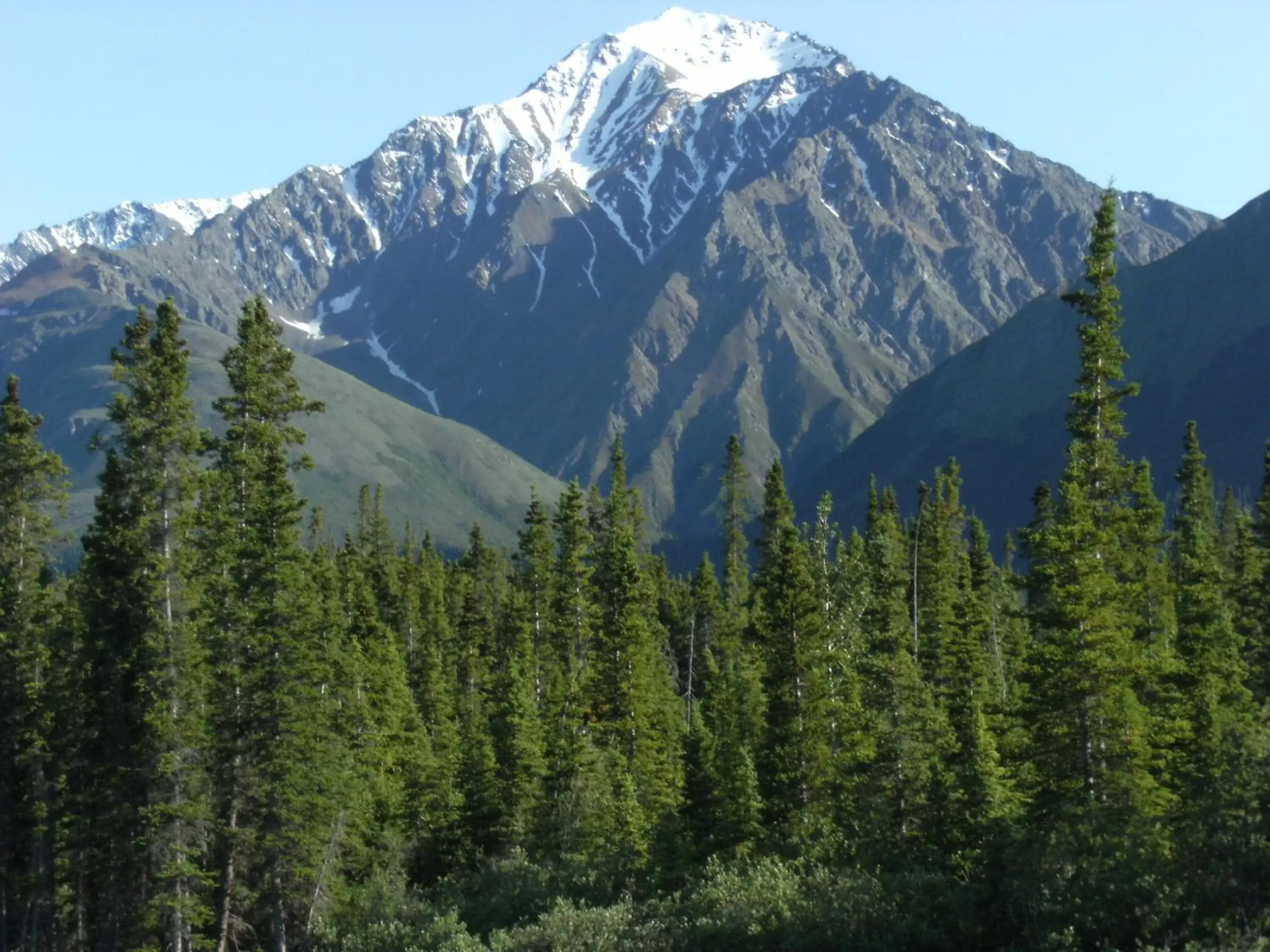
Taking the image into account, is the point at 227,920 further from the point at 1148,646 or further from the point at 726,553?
the point at 726,553

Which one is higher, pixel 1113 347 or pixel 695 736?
pixel 1113 347

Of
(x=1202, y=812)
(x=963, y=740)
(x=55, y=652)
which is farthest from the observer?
(x=55, y=652)

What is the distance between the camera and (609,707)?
185ft

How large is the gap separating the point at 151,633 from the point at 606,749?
20.4 metres

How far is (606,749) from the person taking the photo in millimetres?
53156

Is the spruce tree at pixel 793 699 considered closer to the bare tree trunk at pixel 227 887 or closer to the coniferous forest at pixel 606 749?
the coniferous forest at pixel 606 749

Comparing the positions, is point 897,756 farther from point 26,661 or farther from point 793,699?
point 26,661

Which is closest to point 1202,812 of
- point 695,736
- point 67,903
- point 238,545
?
point 695,736

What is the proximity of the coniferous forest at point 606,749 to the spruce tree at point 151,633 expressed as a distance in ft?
0.38

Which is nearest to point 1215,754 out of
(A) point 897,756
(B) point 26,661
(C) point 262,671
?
(A) point 897,756

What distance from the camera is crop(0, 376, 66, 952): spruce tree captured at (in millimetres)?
45281

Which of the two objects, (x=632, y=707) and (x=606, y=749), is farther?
(x=632, y=707)

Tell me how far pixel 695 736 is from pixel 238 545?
17.2 metres

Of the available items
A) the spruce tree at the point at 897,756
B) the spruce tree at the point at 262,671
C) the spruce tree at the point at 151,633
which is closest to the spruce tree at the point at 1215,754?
the spruce tree at the point at 897,756
